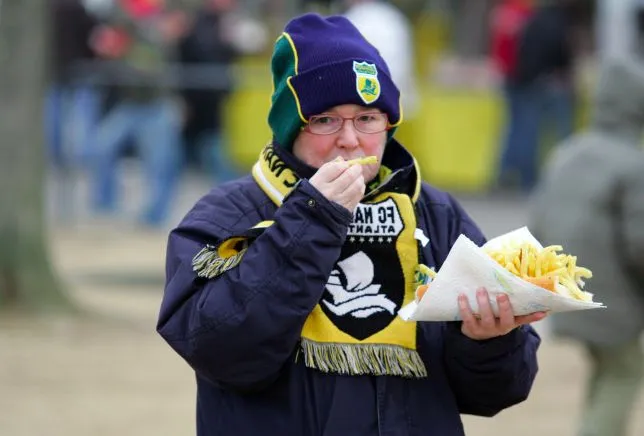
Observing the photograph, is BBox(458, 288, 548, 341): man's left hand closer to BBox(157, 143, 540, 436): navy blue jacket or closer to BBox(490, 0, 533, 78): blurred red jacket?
BBox(157, 143, 540, 436): navy blue jacket

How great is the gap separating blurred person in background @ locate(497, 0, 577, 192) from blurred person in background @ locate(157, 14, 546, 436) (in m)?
13.8

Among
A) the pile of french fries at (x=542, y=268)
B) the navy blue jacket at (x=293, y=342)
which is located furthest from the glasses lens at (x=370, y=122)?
the pile of french fries at (x=542, y=268)

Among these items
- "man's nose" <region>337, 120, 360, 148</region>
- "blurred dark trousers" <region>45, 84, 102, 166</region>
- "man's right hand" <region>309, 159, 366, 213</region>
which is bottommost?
"blurred dark trousers" <region>45, 84, 102, 166</region>

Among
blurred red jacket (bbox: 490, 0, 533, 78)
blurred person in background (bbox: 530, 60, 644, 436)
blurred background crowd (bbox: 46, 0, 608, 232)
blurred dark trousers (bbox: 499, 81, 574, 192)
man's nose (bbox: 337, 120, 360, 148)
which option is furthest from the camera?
blurred red jacket (bbox: 490, 0, 533, 78)

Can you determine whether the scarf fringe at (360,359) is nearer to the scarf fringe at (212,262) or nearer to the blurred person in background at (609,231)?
the scarf fringe at (212,262)

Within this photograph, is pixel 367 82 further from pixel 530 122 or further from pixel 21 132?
pixel 530 122

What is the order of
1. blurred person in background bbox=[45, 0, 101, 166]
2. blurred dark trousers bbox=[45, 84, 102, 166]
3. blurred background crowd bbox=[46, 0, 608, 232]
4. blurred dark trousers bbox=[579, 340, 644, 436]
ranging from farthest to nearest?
blurred person in background bbox=[45, 0, 101, 166] → blurred dark trousers bbox=[45, 84, 102, 166] → blurred background crowd bbox=[46, 0, 608, 232] → blurred dark trousers bbox=[579, 340, 644, 436]

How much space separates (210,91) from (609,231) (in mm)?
11902

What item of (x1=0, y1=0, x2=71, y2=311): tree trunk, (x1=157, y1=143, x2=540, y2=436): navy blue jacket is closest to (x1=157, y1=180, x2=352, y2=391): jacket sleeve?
(x1=157, y1=143, x2=540, y2=436): navy blue jacket

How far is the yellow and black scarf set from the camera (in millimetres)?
3557

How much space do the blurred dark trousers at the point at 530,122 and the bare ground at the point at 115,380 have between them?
6.54 metres

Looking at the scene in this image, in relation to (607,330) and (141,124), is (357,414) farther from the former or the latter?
(141,124)

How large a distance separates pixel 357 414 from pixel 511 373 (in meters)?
0.38

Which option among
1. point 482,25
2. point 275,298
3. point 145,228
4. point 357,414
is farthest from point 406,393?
point 482,25
